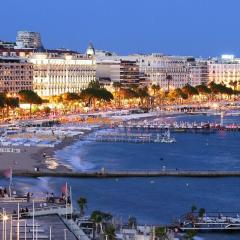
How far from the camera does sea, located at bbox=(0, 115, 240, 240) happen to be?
28.2 meters

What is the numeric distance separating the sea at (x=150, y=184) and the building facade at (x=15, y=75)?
80.8ft

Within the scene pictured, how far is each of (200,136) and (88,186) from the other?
27.2 meters

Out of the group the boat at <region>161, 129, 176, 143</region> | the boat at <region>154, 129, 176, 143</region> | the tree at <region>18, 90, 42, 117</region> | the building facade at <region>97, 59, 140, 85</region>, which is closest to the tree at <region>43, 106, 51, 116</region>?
the tree at <region>18, 90, 42, 117</region>

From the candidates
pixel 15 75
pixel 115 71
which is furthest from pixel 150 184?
pixel 115 71

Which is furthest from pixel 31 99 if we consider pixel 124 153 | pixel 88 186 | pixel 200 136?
pixel 88 186

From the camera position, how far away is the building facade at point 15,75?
245 feet

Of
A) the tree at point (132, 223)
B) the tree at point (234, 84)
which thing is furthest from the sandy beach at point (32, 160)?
the tree at point (234, 84)

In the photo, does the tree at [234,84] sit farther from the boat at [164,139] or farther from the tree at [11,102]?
the boat at [164,139]

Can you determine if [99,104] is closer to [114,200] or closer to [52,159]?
[52,159]

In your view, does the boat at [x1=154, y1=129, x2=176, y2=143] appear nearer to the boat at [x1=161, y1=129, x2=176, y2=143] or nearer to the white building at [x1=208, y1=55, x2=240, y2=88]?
the boat at [x1=161, y1=129, x2=176, y2=143]

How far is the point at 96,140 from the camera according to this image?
52781 mm

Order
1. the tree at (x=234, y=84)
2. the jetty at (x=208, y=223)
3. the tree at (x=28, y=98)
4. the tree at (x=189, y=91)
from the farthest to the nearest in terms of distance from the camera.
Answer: the tree at (x=234, y=84), the tree at (x=189, y=91), the tree at (x=28, y=98), the jetty at (x=208, y=223)

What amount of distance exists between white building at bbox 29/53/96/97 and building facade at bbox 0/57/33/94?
178 cm

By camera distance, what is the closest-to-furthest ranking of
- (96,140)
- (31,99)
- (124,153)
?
(124,153)
(96,140)
(31,99)
